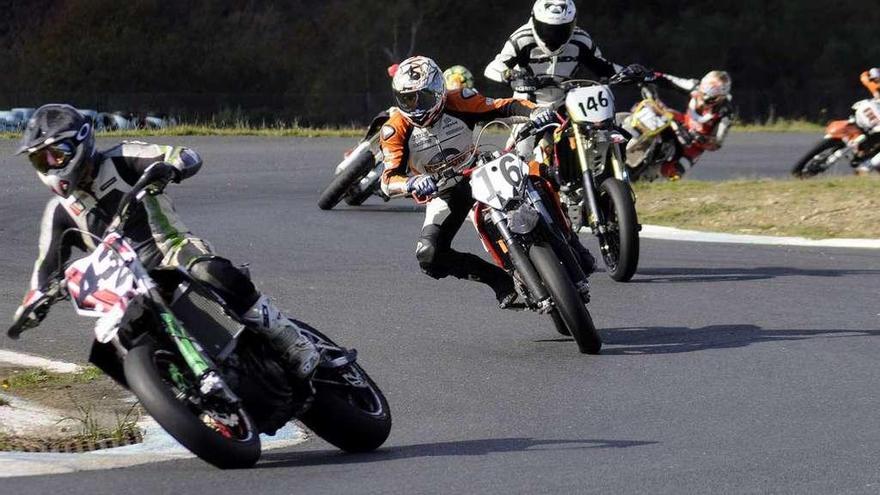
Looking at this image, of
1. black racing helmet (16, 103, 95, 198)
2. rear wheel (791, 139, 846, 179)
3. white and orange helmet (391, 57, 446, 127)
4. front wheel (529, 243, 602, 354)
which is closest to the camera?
black racing helmet (16, 103, 95, 198)

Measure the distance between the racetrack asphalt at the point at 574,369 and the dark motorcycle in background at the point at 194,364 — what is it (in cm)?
18

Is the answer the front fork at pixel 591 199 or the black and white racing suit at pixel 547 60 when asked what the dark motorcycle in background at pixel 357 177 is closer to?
the black and white racing suit at pixel 547 60

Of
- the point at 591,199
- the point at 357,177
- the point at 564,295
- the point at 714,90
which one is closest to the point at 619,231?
the point at 591,199

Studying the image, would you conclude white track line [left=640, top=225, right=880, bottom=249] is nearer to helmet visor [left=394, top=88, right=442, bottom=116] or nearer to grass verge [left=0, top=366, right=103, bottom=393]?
helmet visor [left=394, top=88, right=442, bottom=116]

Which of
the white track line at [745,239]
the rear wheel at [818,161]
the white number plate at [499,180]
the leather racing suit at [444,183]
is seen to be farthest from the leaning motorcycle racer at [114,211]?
the rear wheel at [818,161]

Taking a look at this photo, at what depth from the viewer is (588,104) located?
11594 mm

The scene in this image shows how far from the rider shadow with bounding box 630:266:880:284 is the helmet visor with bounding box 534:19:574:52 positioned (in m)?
1.98

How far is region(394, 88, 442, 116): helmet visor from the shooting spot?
9.75m

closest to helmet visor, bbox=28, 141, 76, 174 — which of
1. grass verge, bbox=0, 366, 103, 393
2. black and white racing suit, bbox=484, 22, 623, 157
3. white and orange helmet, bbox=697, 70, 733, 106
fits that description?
grass verge, bbox=0, 366, 103, 393

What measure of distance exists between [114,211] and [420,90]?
275cm

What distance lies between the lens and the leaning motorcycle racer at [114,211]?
22.3 ft

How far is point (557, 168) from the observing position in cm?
1218

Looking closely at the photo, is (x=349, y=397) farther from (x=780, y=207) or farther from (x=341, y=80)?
(x=341, y=80)

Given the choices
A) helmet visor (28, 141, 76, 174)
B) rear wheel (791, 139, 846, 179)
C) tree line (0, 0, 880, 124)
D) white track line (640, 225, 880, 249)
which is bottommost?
tree line (0, 0, 880, 124)
